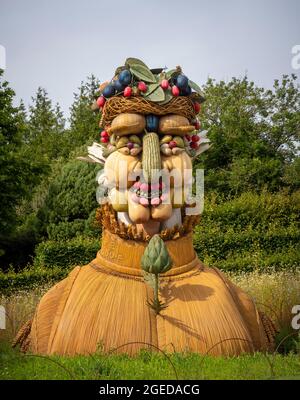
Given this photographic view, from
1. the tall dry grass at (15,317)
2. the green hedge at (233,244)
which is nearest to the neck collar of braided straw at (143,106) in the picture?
the tall dry grass at (15,317)

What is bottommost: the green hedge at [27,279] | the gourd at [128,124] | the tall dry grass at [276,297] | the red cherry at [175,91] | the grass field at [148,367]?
the green hedge at [27,279]

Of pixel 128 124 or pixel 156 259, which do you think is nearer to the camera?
pixel 156 259

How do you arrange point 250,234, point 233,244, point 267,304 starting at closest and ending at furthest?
point 267,304
point 233,244
point 250,234

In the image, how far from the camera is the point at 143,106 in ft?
11.4

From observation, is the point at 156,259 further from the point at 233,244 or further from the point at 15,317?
the point at 233,244

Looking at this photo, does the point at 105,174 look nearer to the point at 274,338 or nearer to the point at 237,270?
the point at 274,338

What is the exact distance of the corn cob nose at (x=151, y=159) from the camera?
133 inches

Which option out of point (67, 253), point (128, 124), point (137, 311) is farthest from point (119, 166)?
point (67, 253)

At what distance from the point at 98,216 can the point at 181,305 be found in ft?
3.23

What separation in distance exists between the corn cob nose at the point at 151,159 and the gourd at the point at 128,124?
13 centimetres

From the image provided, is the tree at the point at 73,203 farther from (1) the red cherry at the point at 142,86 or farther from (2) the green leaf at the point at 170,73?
(1) the red cherry at the point at 142,86

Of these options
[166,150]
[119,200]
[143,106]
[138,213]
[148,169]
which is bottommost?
[138,213]

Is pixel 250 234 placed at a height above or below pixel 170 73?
below

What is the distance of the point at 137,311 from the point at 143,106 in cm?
152
